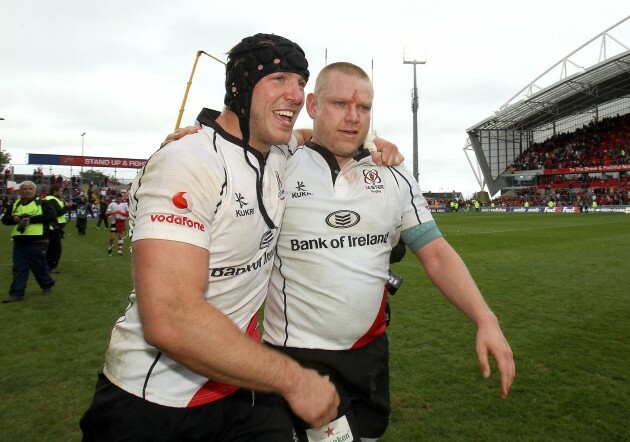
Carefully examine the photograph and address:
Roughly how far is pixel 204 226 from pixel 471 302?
1523 mm

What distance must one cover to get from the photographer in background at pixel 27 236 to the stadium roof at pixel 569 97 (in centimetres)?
4552

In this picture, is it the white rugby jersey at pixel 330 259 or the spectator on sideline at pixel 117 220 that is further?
the spectator on sideline at pixel 117 220

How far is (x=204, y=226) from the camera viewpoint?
5.18 ft

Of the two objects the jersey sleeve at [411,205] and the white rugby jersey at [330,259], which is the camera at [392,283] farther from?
the jersey sleeve at [411,205]

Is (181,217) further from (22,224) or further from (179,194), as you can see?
(22,224)

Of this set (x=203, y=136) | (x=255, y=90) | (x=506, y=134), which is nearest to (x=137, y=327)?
(x=203, y=136)

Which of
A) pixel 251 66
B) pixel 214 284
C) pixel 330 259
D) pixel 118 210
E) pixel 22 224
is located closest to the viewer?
pixel 214 284

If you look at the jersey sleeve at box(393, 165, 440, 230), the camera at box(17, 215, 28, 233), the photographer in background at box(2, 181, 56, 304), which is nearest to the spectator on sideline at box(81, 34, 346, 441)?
the jersey sleeve at box(393, 165, 440, 230)

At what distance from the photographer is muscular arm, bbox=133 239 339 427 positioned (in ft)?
4.55

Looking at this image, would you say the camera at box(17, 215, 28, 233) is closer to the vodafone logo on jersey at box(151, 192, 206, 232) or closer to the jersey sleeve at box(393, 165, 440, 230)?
the jersey sleeve at box(393, 165, 440, 230)

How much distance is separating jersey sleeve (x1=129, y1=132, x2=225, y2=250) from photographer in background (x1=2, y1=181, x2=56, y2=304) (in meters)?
8.30

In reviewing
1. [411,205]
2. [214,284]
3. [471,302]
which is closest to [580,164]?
[411,205]

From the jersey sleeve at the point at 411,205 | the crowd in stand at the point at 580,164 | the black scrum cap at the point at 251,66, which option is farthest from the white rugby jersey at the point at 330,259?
the crowd in stand at the point at 580,164

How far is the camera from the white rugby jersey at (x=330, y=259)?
7.56 ft
